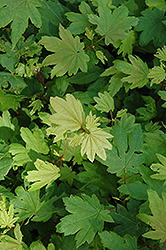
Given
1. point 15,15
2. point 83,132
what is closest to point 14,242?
point 83,132

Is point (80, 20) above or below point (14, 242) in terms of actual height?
above

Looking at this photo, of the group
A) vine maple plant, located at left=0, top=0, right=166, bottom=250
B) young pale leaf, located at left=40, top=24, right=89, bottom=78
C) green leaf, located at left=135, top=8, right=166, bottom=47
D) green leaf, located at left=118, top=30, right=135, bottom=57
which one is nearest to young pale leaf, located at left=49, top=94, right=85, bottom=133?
vine maple plant, located at left=0, top=0, right=166, bottom=250

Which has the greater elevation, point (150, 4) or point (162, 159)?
point (150, 4)

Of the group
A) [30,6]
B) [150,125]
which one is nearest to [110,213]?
[150,125]

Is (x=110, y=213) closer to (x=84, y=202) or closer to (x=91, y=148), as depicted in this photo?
(x=84, y=202)

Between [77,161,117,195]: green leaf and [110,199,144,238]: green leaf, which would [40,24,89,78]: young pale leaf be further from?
[110,199,144,238]: green leaf

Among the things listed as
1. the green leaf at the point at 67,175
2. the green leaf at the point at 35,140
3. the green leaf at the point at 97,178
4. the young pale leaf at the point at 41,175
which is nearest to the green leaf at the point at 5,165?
the green leaf at the point at 35,140

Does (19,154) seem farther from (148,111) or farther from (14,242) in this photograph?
(148,111)
